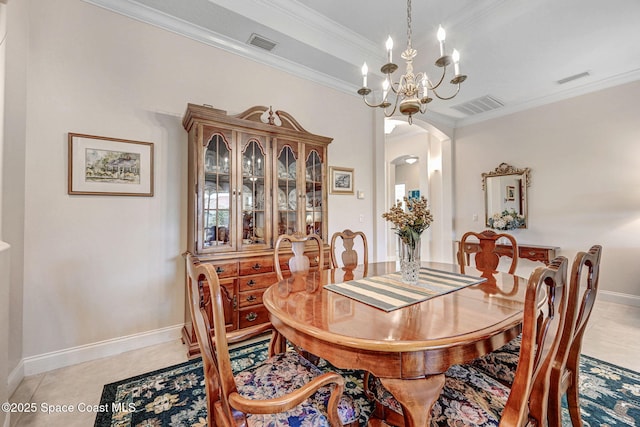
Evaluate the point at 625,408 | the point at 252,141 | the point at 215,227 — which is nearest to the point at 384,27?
the point at 252,141

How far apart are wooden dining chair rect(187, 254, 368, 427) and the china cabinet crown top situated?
170 centimetres

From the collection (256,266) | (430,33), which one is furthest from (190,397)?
(430,33)

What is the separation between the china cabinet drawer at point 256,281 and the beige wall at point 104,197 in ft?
2.18

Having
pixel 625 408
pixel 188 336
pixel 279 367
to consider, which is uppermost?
pixel 279 367

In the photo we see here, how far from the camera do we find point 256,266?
2506 millimetres

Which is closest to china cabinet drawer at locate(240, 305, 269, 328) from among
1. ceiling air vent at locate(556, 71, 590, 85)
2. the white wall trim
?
the white wall trim

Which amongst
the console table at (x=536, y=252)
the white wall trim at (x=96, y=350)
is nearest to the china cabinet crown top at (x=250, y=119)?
the white wall trim at (x=96, y=350)

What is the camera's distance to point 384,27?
9.55 feet

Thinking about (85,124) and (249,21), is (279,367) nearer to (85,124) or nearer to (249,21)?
(85,124)

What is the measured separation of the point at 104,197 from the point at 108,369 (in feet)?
4.46

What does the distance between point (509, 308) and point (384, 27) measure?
301 cm

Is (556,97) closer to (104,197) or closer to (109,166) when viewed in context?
(109,166)

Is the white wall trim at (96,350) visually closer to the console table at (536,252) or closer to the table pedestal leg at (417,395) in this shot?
the table pedestal leg at (417,395)

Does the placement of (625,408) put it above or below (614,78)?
below
